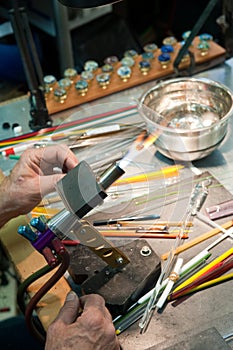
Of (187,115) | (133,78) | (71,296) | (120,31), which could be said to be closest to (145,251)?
(71,296)

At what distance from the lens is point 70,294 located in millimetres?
1155

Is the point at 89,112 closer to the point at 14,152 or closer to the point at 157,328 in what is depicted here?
the point at 14,152

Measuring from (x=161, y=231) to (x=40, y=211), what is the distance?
0.28 metres

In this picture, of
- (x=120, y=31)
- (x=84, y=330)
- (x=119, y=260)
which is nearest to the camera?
(x=84, y=330)

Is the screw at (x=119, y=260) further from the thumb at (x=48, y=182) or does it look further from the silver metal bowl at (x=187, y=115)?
the silver metal bowl at (x=187, y=115)

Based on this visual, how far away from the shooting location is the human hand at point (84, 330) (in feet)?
3.56

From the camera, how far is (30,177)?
134 centimetres

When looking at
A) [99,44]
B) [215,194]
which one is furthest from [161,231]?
[99,44]

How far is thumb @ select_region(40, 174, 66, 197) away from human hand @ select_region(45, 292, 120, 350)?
0.84ft

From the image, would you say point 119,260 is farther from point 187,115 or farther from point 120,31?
point 120,31

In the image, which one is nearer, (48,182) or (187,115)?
(48,182)

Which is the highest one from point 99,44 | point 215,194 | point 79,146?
point 79,146

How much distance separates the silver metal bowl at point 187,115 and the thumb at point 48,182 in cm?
31

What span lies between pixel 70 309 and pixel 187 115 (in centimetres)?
67
